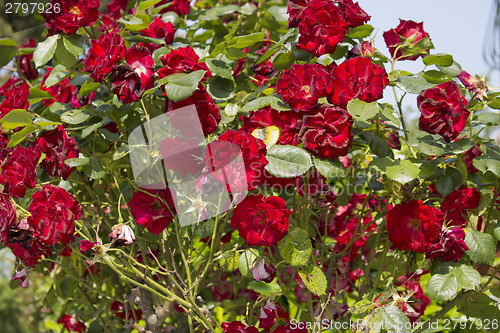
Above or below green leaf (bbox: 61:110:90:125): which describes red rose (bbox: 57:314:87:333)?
below

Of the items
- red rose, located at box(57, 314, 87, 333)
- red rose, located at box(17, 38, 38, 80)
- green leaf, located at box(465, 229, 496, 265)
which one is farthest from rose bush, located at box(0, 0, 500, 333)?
red rose, located at box(57, 314, 87, 333)

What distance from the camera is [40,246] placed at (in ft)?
3.44

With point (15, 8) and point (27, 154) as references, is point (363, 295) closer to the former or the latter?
point (27, 154)

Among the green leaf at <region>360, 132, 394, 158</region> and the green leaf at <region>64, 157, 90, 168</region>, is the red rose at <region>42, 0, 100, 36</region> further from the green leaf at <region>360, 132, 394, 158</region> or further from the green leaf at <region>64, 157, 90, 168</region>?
the green leaf at <region>360, 132, 394, 158</region>

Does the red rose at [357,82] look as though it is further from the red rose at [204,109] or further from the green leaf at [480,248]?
the green leaf at [480,248]

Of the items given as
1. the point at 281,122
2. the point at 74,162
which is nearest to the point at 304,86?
the point at 281,122

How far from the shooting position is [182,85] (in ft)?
3.05

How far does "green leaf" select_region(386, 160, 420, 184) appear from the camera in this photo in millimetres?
954

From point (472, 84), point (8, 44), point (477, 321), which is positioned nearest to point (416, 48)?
point (472, 84)

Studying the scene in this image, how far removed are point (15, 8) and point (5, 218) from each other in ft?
3.34

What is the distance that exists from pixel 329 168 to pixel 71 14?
2.35 feet

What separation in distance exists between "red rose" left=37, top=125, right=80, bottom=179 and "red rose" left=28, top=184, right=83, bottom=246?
9 centimetres

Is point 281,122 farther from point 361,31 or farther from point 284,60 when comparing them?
point 361,31

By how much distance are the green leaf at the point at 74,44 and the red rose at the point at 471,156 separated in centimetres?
101
